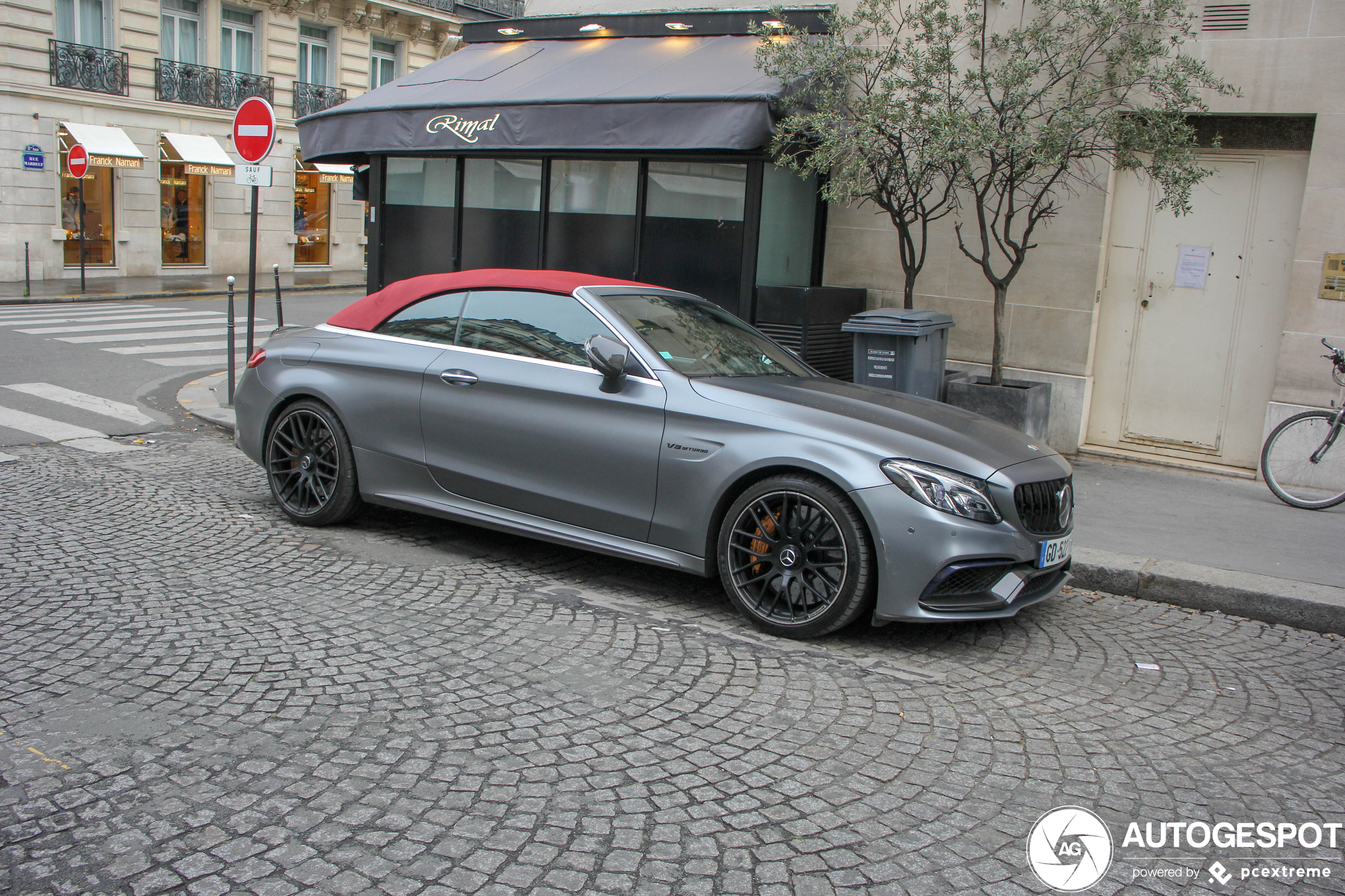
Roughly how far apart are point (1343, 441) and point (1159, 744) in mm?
5408

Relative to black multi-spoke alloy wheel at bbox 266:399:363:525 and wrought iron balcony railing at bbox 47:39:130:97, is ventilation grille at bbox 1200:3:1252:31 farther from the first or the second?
wrought iron balcony railing at bbox 47:39:130:97

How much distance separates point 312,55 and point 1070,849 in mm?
32380

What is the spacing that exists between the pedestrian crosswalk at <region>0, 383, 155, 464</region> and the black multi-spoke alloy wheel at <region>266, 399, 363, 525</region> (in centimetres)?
262

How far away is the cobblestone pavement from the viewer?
9.78 feet

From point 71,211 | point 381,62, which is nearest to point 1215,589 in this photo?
point 71,211

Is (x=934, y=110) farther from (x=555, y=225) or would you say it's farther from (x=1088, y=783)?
(x=1088, y=783)

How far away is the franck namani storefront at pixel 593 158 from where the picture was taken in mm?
10148

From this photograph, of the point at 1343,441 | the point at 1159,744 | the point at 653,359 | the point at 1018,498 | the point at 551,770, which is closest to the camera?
the point at 551,770

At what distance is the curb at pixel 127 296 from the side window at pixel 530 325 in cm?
1330

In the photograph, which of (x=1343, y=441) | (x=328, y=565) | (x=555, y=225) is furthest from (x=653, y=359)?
(x=555, y=225)

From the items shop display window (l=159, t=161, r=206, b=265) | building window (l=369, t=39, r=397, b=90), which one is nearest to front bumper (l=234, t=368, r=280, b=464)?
shop display window (l=159, t=161, r=206, b=265)

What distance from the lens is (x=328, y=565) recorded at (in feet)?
18.4

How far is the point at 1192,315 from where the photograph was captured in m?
9.32

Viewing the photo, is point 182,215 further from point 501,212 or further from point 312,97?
point 501,212
